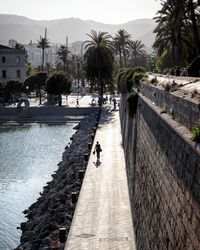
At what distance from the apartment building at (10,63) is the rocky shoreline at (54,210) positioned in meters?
62.0

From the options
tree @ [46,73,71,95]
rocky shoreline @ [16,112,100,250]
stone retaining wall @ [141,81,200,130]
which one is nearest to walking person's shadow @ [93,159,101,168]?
rocky shoreline @ [16,112,100,250]

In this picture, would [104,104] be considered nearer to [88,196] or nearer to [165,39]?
[165,39]

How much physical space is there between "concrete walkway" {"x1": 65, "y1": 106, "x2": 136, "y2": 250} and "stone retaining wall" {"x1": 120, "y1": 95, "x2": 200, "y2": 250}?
1801mm

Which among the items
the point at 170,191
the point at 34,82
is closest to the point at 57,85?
the point at 34,82

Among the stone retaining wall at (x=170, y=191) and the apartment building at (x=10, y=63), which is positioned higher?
the apartment building at (x=10, y=63)

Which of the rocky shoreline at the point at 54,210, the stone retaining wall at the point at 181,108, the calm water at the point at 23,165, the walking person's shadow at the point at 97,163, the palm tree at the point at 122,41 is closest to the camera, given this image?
the stone retaining wall at the point at 181,108

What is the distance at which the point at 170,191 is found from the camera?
1231 centimetres

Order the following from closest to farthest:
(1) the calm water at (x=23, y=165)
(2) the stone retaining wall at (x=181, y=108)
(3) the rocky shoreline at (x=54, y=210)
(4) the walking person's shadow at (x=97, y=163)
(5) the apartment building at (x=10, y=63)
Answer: (2) the stone retaining wall at (x=181, y=108) → (3) the rocky shoreline at (x=54, y=210) → (1) the calm water at (x=23, y=165) → (4) the walking person's shadow at (x=97, y=163) → (5) the apartment building at (x=10, y=63)

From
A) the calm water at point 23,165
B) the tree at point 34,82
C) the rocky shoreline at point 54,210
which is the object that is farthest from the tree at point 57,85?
the rocky shoreline at point 54,210

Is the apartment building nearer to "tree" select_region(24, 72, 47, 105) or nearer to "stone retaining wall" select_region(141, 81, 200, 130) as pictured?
"tree" select_region(24, 72, 47, 105)

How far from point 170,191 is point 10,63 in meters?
91.1

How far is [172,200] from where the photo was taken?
1187cm

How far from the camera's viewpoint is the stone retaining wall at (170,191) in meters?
9.72

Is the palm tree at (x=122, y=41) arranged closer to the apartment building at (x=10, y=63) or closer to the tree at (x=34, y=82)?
the apartment building at (x=10, y=63)
